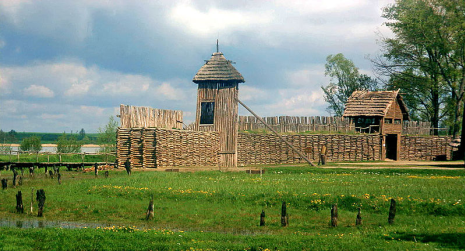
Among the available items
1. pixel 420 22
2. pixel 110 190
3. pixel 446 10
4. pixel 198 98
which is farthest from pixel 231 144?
pixel 446 10

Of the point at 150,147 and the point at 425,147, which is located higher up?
the point at 425,147

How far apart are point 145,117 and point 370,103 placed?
27989 mm

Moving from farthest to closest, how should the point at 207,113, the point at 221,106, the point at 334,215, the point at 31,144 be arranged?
the point at 31,144, the point at 207,113, the point at 221,106, the point at 334,215

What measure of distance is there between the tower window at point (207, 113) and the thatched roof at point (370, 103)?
58.0ft

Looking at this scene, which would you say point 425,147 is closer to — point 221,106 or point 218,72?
point 221,106

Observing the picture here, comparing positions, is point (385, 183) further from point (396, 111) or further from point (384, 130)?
point (396, 111)

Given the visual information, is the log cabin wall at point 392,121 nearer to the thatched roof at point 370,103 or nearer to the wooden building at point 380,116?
the wooden building at point 380,116

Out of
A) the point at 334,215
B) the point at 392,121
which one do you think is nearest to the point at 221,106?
the point at 392,121

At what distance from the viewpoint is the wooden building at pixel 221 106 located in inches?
1778

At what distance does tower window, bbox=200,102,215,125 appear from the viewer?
1806 inches

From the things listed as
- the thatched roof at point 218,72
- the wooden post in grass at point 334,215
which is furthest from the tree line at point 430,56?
the wooden post in grass at point 334,215

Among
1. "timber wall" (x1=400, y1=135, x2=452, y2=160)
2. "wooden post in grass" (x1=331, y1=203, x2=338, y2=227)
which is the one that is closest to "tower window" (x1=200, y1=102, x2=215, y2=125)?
"timber wall" (x1=400, y1=135, x2=452, y2=160)

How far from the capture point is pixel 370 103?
54.8 metres

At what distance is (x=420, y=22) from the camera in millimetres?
55312
